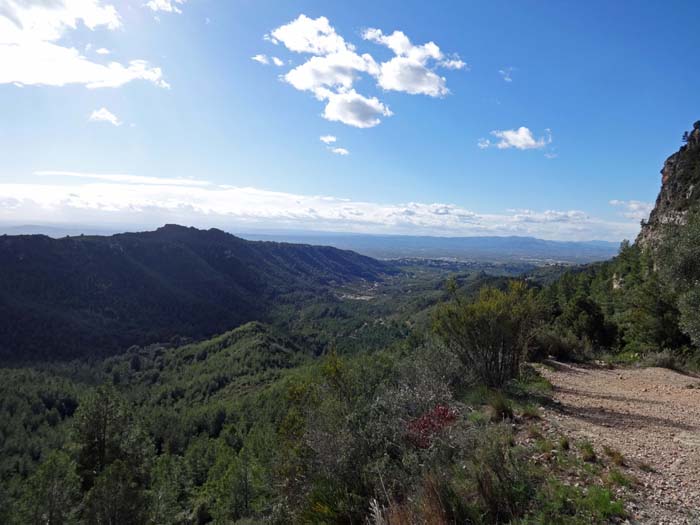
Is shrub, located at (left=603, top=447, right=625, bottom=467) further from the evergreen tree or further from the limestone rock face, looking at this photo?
the limestone rock face

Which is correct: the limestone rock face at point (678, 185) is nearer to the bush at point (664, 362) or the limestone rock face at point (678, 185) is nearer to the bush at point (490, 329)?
the bush at point (664, 362)

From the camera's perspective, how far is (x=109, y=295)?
11969 centimetres

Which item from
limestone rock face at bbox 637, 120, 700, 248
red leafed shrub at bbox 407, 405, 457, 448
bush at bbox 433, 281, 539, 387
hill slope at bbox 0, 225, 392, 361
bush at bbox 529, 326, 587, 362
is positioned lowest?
hill slope at bbox 0, 225, 392, 361

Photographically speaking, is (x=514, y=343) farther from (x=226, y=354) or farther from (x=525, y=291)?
(x=226, y=354)

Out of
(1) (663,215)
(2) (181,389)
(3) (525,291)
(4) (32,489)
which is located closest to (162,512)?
(4) (32,489)

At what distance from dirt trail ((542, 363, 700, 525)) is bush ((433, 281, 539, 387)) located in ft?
4.73

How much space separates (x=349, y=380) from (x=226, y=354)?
9371cm

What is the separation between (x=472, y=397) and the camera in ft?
27.3

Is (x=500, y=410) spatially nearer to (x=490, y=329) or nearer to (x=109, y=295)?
(x=490, y=329)

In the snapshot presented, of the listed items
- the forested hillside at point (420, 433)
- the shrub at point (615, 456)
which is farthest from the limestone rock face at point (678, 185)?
the shrub at point (615, 456)

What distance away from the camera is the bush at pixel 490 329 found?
8945mm

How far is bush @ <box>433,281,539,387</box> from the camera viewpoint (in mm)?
8945

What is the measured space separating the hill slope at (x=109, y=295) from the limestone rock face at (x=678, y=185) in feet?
379

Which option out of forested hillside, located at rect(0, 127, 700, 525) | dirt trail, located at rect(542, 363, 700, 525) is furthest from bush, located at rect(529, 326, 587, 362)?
dirt trail, located at rect(542, 363, 700, 525)
